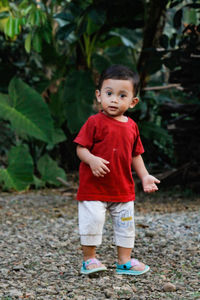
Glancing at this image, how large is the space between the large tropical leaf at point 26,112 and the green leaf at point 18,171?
0.76ft

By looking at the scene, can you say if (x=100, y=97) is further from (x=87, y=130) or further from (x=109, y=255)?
(x=109, y=255)

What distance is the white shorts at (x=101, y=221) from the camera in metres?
2.24

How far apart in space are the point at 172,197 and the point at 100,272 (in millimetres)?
2609

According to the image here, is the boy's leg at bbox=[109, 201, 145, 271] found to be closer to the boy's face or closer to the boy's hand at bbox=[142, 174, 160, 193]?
the boy's hand at bbox=[142, 174, 160, 193]

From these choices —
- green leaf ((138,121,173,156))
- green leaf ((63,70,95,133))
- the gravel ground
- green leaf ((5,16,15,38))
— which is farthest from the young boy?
green leaf ((138,121,173,156))

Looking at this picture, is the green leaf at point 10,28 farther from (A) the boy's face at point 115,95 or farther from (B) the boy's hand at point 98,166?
(B) the boy's hand at point 98,166

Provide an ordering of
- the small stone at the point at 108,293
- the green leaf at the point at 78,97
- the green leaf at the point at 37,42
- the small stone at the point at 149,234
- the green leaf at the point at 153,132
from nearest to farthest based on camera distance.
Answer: the small stone at the point at 108,293
the small stone at the point at 149,234
the green leaf at the point at 37,42
the green leaf at the point at 78,97
the green leaf at the point at 153,132

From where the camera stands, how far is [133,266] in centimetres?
232

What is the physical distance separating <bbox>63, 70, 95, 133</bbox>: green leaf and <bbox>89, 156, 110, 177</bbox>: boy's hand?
2.91m

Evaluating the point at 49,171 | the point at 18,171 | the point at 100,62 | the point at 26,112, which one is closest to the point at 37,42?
the point at 26,112

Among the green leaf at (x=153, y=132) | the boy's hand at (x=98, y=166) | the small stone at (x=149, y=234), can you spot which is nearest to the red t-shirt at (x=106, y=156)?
the boy's hand at (x=98, y=166)

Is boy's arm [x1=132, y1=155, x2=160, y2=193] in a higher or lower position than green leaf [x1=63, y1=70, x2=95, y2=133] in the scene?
lower

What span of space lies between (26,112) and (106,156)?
2.86m

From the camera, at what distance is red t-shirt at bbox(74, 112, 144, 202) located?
2232mm
